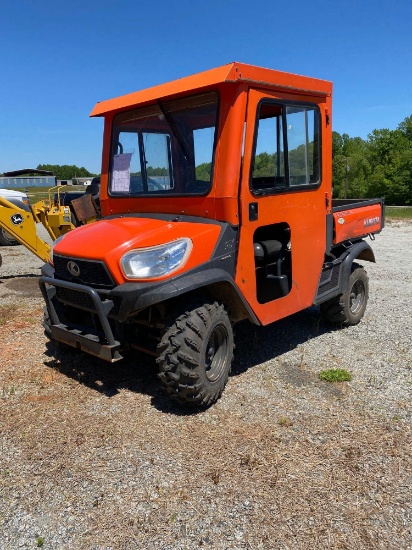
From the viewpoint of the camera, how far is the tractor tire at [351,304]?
5562 mm

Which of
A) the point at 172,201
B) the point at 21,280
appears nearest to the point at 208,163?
the point at 172,201

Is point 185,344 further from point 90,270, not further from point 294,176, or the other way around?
point 294,176

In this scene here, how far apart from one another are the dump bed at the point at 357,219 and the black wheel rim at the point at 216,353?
2.02 metres

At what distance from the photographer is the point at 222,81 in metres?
3.57

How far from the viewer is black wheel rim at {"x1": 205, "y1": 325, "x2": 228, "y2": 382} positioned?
3.87 metres

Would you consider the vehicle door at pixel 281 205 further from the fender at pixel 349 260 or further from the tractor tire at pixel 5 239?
the tractor tire at pixel 5 239

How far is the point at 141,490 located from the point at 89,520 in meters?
0.35

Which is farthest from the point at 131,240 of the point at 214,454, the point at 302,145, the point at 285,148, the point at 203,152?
the point at 302,145

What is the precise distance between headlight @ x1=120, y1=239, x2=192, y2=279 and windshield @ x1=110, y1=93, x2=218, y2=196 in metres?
0.67

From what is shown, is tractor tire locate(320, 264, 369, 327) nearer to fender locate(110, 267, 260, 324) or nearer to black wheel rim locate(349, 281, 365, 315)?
black wheel rim locate(349, 281, 365, 315)

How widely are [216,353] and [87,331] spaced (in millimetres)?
1078

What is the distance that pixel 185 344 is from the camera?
3547 millimetres

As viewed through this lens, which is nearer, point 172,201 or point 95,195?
point 172,201

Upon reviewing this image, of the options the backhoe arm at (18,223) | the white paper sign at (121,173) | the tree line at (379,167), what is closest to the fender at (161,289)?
the white paper sign at (121,173)
